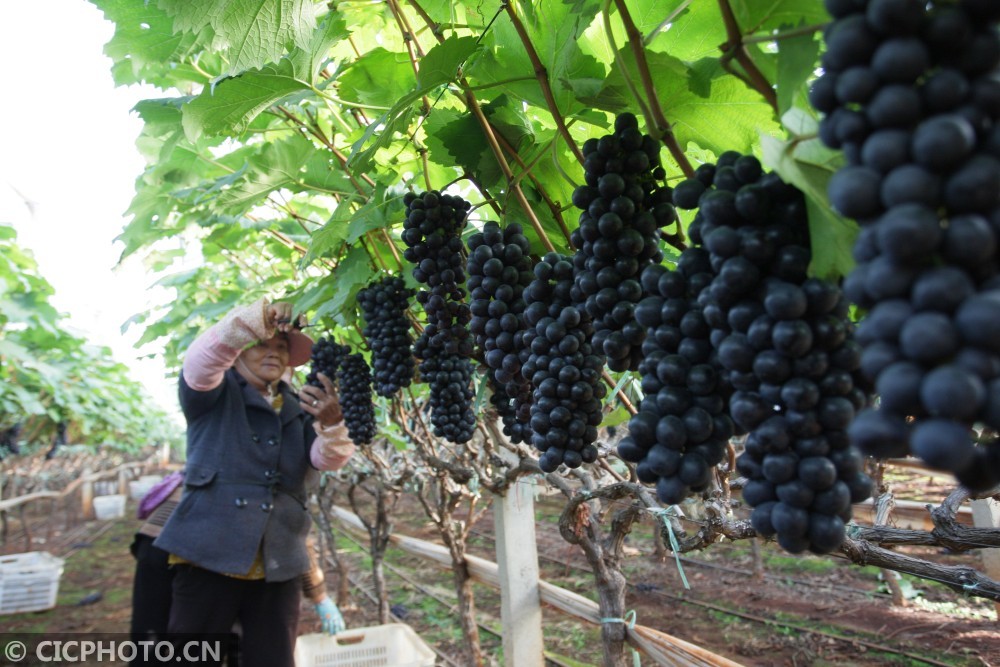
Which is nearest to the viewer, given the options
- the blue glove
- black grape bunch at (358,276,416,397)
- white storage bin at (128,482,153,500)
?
black grape bunch at (358,276,416,397)

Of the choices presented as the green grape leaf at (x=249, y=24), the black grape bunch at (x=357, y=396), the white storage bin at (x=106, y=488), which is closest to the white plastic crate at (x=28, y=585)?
the black grape bunch at (x=357, y=396)

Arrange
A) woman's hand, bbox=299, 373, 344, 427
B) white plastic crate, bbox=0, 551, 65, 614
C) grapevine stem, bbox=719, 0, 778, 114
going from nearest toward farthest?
grapevine stem, bbox=719, 0, 778, 114 → woman's hand, bbox=299, 373, 344, 427 → white plastic crate, bbox=0, 551, 65, 614

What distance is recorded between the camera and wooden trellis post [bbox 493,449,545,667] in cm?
372

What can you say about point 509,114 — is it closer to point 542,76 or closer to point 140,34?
point 542,76

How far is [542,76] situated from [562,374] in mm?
546

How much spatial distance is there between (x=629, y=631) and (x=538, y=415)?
184 centimetres

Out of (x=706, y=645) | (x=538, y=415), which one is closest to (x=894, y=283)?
(x=538, y=415)

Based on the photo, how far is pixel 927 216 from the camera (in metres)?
0.45

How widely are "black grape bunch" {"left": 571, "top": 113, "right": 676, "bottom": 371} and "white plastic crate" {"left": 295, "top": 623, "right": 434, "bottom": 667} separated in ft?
14.1

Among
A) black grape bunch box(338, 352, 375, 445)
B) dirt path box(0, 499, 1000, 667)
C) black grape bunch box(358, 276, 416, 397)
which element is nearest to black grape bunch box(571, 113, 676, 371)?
black grape bunch box(358, 276, 416, 397)

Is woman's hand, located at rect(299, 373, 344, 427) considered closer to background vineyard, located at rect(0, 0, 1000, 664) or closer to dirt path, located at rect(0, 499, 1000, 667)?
background vineyard, located at rect(0, 0, 1000, 664)

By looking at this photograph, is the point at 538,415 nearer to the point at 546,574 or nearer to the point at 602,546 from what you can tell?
the point at 602,546

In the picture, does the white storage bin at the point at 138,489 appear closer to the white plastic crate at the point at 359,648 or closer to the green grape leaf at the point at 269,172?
the white plastic crate at the point at 359,648

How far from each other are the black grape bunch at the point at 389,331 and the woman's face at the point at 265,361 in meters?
1.49
